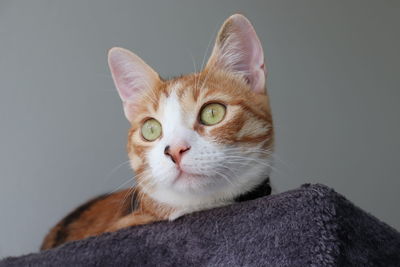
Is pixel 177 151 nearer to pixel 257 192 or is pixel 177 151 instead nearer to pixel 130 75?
pixel 257 192

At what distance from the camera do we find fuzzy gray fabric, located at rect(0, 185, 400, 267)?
720 mm

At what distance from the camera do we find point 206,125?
0.91 metres

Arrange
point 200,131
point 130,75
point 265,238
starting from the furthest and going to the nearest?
point 130,75, point 200,131, point 265,238

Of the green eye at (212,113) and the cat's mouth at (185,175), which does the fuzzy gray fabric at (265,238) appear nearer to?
the cat's mouth at (185,175)

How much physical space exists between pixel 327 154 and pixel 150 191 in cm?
126

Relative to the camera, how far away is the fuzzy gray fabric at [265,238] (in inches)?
28.3

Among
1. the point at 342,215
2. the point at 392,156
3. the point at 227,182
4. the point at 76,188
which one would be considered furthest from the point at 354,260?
the point at 392,156

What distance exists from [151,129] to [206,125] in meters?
0.15

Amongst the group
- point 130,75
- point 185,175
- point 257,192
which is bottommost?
point 257,192

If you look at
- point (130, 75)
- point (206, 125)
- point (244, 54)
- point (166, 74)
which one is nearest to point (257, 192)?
point (206, 125)

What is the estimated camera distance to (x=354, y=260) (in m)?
0.73

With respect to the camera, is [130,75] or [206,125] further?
[130,75]

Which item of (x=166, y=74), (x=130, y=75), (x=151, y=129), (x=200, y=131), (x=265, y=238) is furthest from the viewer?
(x=166, y=74)

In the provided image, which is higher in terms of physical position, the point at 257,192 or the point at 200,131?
the point at 200,131
